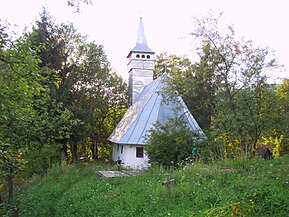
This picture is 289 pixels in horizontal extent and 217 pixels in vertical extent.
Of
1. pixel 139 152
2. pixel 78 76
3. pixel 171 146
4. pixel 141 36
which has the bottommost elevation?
pixel 139 152

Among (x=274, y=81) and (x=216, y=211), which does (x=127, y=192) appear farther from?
(x=274, y=81)

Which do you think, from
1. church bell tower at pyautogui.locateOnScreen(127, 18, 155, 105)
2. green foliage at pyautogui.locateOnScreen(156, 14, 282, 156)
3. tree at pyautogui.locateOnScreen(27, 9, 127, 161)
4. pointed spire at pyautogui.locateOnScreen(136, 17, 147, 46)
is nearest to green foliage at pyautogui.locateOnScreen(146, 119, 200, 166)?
green foliage at pyautogui.locateOnScreen(156, 14, 282, 156)

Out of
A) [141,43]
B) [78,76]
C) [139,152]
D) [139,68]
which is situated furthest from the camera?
[141,43]

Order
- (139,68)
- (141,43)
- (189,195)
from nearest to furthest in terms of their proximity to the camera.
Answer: (189,195), (139,68), (141,43)

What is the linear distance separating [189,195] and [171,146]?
6.82m

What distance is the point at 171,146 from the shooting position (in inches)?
512

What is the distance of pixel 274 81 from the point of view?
1291 cm

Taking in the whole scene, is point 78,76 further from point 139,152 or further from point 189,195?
point 189,195

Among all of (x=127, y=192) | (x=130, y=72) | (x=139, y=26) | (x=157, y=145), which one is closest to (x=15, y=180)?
(x=157, y=145)

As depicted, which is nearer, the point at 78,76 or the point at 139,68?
the point at 78,76

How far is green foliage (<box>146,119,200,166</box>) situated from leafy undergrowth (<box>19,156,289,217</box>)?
146 inches

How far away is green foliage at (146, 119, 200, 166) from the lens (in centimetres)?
1280

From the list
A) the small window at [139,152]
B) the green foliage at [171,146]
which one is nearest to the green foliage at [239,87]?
the green foliage at [171,146]

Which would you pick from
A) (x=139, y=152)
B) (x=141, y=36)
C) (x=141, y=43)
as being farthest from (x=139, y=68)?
(x=139, y=152)
